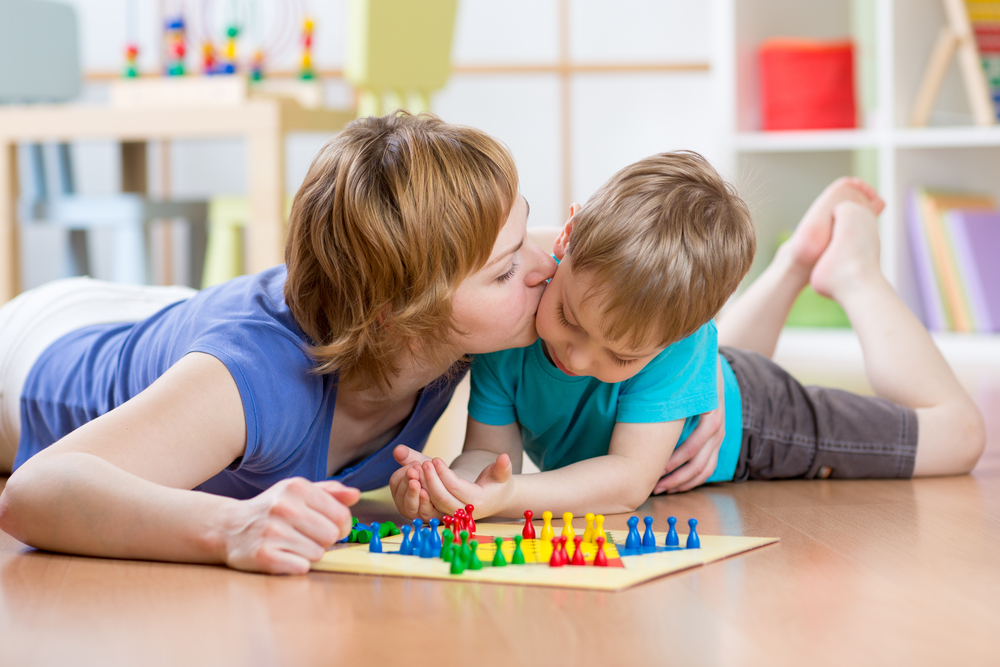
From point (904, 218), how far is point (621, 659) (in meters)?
2.48

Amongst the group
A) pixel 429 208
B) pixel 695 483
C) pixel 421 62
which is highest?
pixel 421 62

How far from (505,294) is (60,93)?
203 centimetres

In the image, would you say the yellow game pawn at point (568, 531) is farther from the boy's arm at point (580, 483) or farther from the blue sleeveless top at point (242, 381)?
the blue sleeveless top at point (242, 381)

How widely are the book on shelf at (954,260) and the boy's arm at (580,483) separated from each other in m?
1.97

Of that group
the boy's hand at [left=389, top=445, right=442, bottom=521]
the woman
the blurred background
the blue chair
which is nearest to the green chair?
the blurred background

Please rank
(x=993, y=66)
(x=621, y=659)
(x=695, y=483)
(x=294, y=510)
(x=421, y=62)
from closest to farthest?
(x=621, y=659), (x=294, y=510), (x=695, y=483), (x=421, y=62), (x=993, y=66)

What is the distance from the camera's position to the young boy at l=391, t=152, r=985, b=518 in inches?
35.9

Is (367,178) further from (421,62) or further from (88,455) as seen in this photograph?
(421,62)

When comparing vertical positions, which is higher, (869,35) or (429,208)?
(869,35)

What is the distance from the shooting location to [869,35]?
113 inches

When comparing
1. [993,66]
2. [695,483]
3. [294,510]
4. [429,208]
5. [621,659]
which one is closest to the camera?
[621,659]

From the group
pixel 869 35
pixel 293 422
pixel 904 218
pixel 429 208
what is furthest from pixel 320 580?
pixel 869 35

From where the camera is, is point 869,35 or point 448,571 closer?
point 448,571

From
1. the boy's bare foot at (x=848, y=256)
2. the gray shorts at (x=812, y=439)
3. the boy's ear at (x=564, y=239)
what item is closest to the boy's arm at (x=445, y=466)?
the boy's ear at (x=564, y=239)
